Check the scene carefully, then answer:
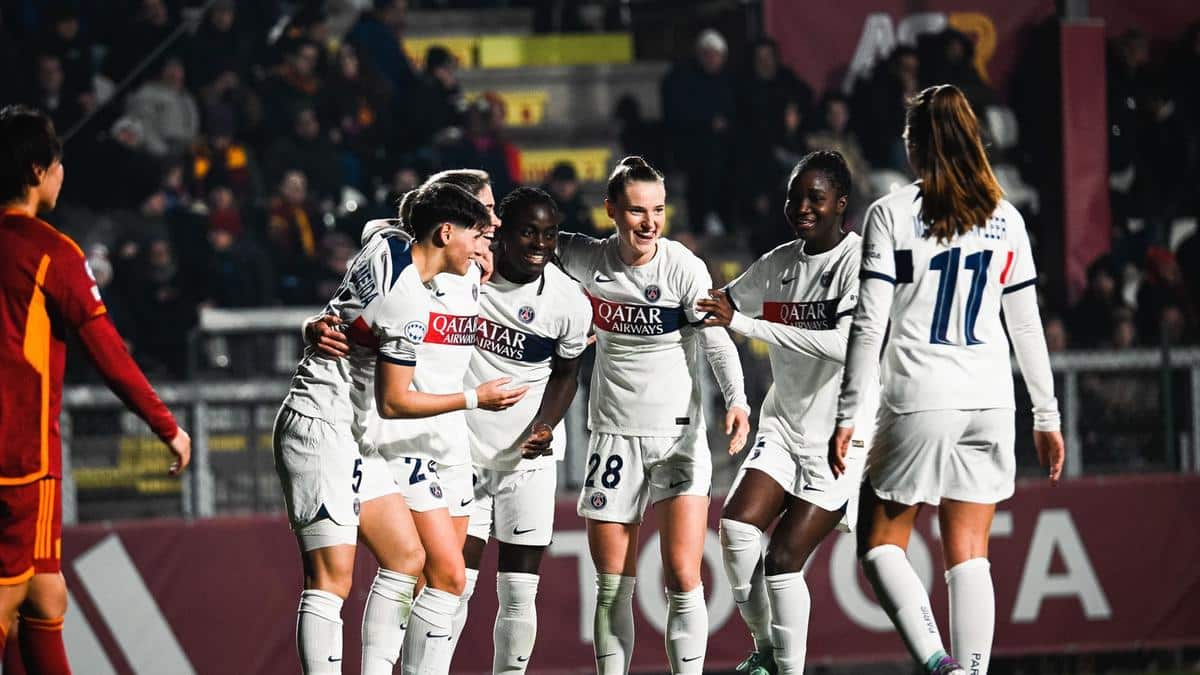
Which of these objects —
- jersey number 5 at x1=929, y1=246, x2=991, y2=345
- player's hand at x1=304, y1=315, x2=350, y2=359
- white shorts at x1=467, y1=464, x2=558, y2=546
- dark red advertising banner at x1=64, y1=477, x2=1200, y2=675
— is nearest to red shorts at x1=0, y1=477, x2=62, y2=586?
player's hand at x1=304, y1=315, x2=350, y2=359

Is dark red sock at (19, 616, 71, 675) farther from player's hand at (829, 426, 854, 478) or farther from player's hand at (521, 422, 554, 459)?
player's hand at (829, 426, 854, 478)

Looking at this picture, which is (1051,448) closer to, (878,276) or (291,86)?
(878,276)

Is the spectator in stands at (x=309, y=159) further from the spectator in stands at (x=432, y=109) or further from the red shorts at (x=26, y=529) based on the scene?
the red shorts at (x=26, y=529)

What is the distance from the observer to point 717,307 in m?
5.96

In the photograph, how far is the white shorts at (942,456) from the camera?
5.16 meters

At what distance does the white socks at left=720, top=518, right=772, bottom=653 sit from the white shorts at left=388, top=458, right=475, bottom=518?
102 cm

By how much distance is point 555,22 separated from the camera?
1492 cm

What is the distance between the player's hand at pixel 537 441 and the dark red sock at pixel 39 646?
1807mm

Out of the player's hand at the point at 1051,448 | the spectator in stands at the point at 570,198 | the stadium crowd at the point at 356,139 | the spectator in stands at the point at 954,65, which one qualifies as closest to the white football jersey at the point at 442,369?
the player's hand at the point at 1051,448

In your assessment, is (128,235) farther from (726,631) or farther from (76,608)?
(726,631)

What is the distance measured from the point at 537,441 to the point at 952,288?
1.64 m

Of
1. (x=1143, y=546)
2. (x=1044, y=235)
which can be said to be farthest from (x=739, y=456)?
(x=1044, y=235)

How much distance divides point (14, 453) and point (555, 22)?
35.3 feet

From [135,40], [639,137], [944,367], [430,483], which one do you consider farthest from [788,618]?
[135,40]
